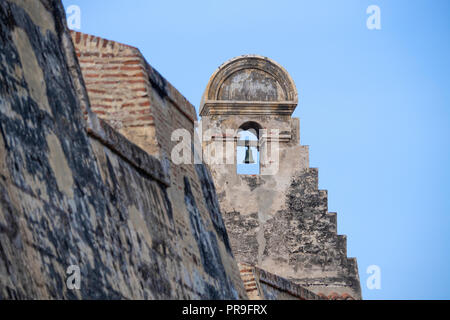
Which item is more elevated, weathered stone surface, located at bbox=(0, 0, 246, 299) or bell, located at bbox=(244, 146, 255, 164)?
bell, located at bbox=(244, 146, 255, 164)

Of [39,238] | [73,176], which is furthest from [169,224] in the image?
[39,238]

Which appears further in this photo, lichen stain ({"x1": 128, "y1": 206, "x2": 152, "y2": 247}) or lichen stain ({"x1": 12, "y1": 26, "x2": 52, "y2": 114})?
lichen stain ({"x1": 128, "y1": 206, "x2": 152, "y2": 247})

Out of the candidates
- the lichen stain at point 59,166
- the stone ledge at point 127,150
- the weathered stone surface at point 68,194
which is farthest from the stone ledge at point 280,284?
the lichen stain at point 59,166

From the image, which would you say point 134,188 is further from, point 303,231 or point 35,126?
point 303,231

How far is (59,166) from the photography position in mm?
5719

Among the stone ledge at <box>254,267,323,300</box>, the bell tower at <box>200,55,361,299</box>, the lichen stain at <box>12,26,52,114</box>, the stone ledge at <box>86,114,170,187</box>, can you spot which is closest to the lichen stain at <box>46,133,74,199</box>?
the lichen stain at <box>12,26,52,114</box>

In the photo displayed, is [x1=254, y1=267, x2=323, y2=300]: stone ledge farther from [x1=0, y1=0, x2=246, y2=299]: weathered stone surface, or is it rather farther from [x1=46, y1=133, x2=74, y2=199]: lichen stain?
[x1=46, y1=133, x2=74, y2=199]: lichen stain

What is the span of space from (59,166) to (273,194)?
497 inches

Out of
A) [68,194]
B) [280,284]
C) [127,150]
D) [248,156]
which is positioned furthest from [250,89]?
[68,194]

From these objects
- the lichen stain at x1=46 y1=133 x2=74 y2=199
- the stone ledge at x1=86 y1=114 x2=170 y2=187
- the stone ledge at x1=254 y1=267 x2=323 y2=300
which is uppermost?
the stone ledge at x1=86 y1=114 x2=170 y2=187

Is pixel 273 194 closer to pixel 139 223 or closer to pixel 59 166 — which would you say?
pixel 139 223

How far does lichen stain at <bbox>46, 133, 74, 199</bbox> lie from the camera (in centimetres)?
564

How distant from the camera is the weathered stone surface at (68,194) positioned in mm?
4988

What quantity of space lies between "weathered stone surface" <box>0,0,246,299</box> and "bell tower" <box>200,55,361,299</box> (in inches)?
382
